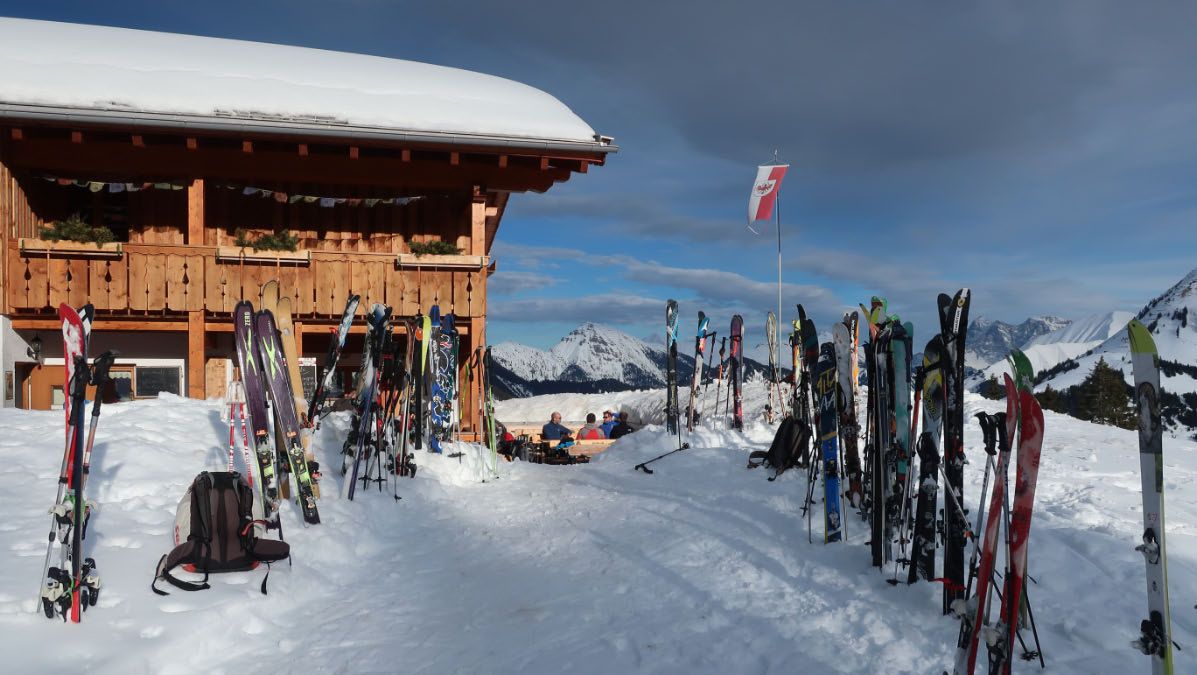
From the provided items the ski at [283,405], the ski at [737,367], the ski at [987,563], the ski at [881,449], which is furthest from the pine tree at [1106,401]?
the ski at [283,405]

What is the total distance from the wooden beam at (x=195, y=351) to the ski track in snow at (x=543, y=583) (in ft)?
11.0

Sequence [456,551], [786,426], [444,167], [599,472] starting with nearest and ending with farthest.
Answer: [456,551], [786,426], [599,472], [444,167]

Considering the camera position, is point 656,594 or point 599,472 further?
point 599,472

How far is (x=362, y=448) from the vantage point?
322 inches

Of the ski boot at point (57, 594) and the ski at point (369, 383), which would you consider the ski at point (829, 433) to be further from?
the ski boot at point (57, 594)

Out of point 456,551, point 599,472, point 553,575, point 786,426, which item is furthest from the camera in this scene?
point 599,472

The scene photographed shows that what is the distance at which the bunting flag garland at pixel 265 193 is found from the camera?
11.9m

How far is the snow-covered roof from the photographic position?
10906 millimetres

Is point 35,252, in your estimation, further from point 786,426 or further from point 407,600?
point 786,426

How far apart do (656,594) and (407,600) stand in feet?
5.92

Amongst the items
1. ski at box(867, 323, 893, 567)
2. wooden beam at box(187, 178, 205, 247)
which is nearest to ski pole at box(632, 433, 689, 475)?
ski at box(867, 323, 893, 567)

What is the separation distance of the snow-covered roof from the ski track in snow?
5308 mm

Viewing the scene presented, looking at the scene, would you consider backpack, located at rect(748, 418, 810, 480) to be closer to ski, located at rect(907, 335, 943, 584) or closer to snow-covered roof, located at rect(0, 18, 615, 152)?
ski, located at rect(907, 335, 943, 584)

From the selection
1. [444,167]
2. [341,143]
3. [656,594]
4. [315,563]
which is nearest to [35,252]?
[341,143]
